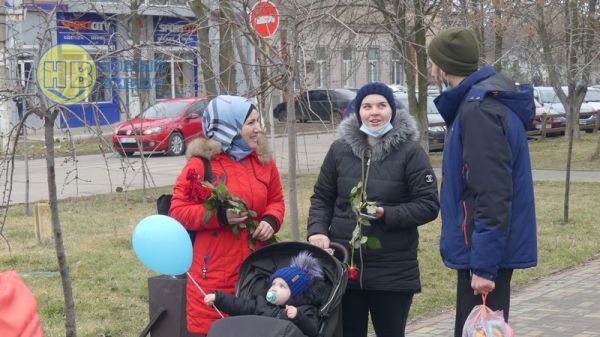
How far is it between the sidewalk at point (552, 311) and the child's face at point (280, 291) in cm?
263

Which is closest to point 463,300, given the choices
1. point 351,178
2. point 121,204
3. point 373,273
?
point 373,273

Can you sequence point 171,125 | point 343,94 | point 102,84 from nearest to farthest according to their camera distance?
1. point 102,84
2. point 171,125
3. point 343,94

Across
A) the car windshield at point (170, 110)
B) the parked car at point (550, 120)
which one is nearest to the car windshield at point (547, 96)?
the parked car at point (550, 120)

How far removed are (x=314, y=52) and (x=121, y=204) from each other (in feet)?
17.3

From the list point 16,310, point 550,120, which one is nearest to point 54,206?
point 16,310

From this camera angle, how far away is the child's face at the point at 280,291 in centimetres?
427

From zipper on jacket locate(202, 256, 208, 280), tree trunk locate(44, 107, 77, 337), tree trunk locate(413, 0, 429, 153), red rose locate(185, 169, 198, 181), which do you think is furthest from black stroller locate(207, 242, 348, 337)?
tree trunk locate(413, 0, 429, 153)

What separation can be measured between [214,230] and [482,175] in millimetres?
1464

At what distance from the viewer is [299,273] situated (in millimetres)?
4344

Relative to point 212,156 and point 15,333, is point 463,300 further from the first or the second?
point 15,333

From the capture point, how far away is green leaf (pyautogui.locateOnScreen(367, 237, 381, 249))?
4.65 meters

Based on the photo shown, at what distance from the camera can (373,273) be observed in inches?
184

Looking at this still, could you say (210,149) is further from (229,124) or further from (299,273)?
(299,273)

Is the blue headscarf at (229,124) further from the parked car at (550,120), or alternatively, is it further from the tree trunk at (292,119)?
the parked car at (550,120)
